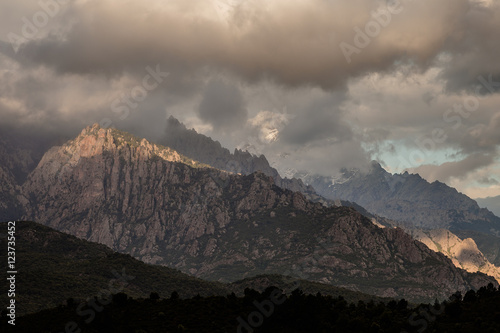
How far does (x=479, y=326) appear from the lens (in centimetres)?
10581

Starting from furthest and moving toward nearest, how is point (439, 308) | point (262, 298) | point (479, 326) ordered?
1. point (262, 298)
2. point (439, 308)
3. point (479, 326)

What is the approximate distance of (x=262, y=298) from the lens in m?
145

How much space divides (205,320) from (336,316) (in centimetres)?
3542

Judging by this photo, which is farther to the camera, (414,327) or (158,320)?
(158,320)

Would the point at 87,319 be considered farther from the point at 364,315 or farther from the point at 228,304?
the point at 364,315

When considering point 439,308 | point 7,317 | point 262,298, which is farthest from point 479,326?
point 7,317

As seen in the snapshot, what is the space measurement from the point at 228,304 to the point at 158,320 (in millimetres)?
23354

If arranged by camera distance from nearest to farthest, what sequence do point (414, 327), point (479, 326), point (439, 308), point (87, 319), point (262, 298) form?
point (479, 326), point (414, 327), point (87, 319), point (439, 308), point (262, 298)

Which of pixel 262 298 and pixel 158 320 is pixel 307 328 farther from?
pixel 158 320

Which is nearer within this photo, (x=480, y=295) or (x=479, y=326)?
(x=479, y=326)

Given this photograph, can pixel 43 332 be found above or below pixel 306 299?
below

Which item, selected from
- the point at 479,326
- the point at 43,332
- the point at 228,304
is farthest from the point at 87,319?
the point at 479,326

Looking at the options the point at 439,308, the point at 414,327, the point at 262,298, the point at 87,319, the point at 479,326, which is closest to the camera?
the point at 479,326

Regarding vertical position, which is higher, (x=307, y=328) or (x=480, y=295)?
(x=480, y=295)
